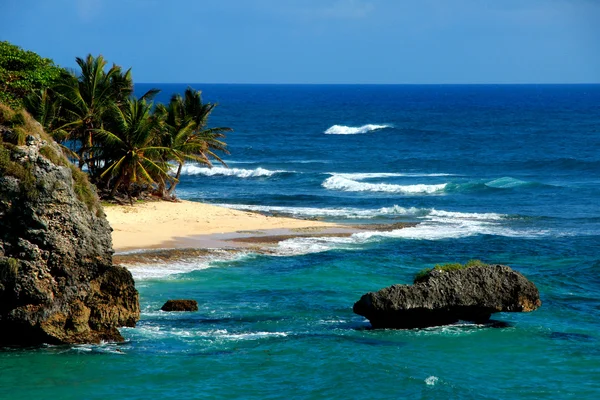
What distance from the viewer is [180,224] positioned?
122 ft

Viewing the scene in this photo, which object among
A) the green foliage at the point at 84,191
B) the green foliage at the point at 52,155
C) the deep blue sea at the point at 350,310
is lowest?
the deep blue sea at the point at 350,310

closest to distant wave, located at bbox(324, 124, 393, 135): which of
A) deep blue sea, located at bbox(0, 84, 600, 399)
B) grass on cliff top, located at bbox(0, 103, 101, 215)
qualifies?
deep blue sea, located at bbox(0, 84, 600, 399)

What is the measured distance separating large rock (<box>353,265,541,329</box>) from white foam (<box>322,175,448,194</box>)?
32.1m

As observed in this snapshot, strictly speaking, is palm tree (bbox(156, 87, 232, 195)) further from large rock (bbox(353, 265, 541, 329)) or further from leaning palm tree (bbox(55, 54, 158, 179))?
large rock (bbox(353, 265, 541, 329))

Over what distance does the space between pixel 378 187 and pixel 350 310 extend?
31077 millimetres

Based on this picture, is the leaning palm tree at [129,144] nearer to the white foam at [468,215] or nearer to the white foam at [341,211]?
the white foam at [341,211]

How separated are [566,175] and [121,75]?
3403cm

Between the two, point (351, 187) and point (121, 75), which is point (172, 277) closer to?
point (121, 75)

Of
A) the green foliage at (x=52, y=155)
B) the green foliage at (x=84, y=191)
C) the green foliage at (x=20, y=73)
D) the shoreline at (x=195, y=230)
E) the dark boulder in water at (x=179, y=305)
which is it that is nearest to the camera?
the green foliage at (x=52, y=155)

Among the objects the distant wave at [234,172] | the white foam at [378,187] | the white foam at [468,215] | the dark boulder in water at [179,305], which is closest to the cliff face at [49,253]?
the dark boulder in water at [179,305]

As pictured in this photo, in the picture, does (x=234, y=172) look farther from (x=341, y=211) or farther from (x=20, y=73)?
(x=20, y=73)

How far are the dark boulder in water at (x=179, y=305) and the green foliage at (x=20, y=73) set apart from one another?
18055mm

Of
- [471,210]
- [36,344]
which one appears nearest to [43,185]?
[36,344]

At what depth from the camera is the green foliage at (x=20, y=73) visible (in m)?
38.6
